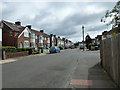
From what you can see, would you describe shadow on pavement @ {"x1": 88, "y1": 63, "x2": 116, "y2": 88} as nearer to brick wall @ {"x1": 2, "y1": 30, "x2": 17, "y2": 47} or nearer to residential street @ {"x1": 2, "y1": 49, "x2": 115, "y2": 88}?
residential street @ {"x1": 2, "y1": 49, "x2": 115, "y2": 88}

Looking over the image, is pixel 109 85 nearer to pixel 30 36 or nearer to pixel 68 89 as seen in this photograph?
pixel 68 89

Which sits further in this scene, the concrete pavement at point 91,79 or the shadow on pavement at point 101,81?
the concrete pavement at point 91,79

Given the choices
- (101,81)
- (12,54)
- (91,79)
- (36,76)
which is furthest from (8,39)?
(101,81)

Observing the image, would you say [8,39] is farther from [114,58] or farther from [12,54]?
[114,58]

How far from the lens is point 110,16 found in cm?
1193

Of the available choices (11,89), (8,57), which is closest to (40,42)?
(8,57)

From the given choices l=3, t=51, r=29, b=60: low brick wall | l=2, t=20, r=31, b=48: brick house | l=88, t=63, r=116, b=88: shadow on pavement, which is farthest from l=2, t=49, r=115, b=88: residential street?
Result: l=2, t=20, r=31, b=48: brick house

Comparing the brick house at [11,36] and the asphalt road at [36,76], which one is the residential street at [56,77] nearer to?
the asphalt road at [36,76]

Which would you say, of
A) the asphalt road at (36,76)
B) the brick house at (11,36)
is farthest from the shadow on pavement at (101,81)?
the brick house at (11,36)

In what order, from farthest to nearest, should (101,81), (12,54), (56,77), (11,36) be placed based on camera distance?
1. (11,36)
2. (12,54)
3. (56,77)
4. (101,81)

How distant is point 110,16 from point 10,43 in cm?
3327

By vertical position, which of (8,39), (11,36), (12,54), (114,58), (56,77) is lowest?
(56,77)

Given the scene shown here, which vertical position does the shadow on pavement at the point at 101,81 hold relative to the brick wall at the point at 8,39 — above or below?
below

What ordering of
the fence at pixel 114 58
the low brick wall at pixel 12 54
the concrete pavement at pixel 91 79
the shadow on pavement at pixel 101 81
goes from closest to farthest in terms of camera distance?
the fence at pixel 114 58
the shadow on pavement at pixel 101 81
the concrete pavement at pixel 91 79
the low brick wall at pixel 12 54
